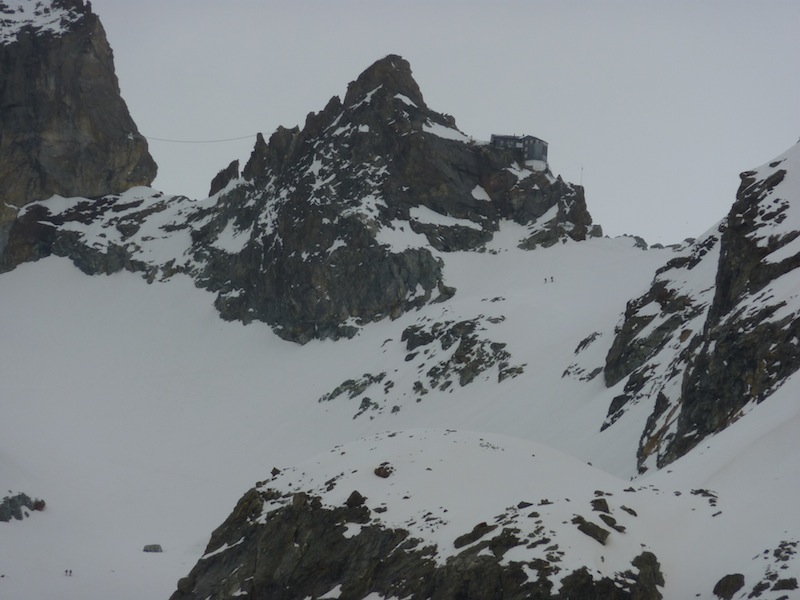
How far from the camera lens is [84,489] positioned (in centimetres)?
6006

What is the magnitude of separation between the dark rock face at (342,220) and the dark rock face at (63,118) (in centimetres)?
632

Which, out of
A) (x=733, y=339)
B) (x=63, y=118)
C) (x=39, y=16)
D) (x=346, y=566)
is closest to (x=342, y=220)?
(x=63, y=118)

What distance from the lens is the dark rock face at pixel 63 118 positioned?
122 meters

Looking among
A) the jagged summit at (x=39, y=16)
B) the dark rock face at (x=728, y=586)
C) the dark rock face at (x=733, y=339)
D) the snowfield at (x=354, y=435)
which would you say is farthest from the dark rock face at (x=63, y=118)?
the dark rock face at (x=728, y=586)

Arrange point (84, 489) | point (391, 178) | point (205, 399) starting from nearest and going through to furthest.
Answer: point (84, 489), point (205, 399), point (391, 178)

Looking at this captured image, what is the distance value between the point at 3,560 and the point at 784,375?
39.7 metres

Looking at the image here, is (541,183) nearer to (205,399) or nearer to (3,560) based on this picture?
(205,399)

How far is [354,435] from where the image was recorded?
6272cm

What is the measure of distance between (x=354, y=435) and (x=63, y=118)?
83502mm

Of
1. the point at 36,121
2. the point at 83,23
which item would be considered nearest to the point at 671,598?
the point at 36,121

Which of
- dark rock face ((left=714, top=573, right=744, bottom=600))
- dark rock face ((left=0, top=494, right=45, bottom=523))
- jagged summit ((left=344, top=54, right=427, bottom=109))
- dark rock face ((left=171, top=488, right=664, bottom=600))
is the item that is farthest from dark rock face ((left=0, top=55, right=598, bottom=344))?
dark rock face ((left=714, top=573, right=744, bottom=600))

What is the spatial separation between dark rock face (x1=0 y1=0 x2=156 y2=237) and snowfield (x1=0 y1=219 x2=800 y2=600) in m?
16.4

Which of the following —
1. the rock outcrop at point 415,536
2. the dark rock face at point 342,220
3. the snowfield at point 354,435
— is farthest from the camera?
the dark rock face at point 342,220

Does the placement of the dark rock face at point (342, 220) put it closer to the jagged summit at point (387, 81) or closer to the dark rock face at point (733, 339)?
the jagged summit at point (387, 81)
